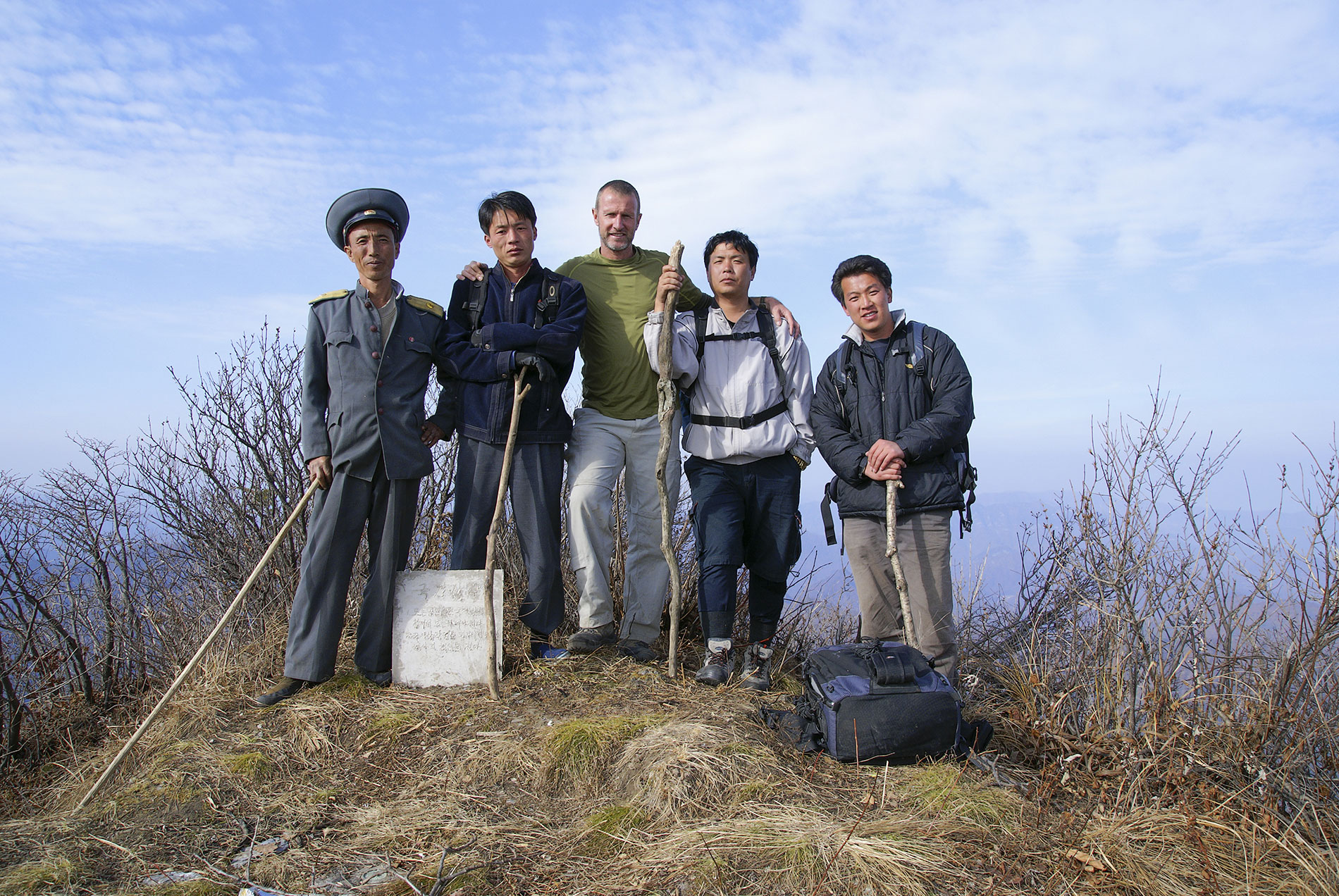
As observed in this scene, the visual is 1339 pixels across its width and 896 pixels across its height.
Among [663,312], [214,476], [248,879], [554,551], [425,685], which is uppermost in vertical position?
[663,312]

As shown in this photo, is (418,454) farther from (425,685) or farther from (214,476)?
(214,476)

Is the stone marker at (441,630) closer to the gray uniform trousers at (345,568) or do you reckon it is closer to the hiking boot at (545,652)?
the gray uniform trousers at (345,568)

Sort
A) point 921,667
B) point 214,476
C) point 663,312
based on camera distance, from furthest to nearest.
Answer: point 214,476, point 663,312, point 921,667

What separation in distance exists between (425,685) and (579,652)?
85 centimetres

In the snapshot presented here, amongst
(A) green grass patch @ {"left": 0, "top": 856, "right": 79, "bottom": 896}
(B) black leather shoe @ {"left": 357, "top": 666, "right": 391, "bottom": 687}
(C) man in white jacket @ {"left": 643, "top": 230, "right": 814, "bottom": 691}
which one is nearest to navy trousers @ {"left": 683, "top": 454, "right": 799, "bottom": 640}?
(C) man in white jacket @ {"left": 643, "top": 230, "right": 814, "bottom": 691}

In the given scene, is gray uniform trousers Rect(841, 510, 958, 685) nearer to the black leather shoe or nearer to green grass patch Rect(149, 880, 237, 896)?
the black leather shoe

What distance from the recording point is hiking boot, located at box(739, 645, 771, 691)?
14.5 feet

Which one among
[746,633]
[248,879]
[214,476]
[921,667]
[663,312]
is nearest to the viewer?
[248,879]

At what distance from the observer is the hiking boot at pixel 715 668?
4.35 metres

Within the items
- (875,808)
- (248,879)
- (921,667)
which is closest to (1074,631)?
(921,667)

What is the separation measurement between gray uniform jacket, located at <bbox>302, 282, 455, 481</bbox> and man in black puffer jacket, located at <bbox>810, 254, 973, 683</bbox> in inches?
86.5

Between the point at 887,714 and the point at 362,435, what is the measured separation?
2.92 metres

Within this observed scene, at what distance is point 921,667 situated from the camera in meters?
3.68

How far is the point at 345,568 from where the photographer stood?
4.37 metres
